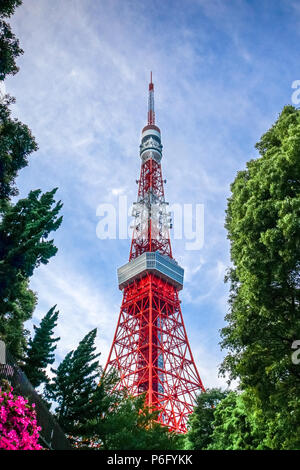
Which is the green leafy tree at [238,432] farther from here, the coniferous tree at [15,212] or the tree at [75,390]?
the coniferous tree at [15,212]

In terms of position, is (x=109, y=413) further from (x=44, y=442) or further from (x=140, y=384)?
(x=140, y=384)

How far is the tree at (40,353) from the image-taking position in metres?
15.3

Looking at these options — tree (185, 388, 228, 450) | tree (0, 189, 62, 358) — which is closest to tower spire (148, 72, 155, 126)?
tree (185, 388, 228, 450)

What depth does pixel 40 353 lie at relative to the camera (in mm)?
15672

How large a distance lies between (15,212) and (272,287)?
6806mm

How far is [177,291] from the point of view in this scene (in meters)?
46.6

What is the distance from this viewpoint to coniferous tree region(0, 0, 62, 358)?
9.73 m

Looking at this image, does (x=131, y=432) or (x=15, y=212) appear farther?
(x=131, y=432)

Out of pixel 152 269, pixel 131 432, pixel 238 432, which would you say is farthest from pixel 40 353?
pixel 152 269

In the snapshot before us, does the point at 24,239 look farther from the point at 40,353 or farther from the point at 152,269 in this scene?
the point at 152,269

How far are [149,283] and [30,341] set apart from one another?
27.4m

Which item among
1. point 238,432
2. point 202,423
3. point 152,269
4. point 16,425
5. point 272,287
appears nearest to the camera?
point 16,425

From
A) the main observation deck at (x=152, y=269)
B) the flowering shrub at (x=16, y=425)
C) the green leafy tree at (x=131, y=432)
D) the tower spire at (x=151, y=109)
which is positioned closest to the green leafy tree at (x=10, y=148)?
the flowering shrub at (x=16, y=425)
